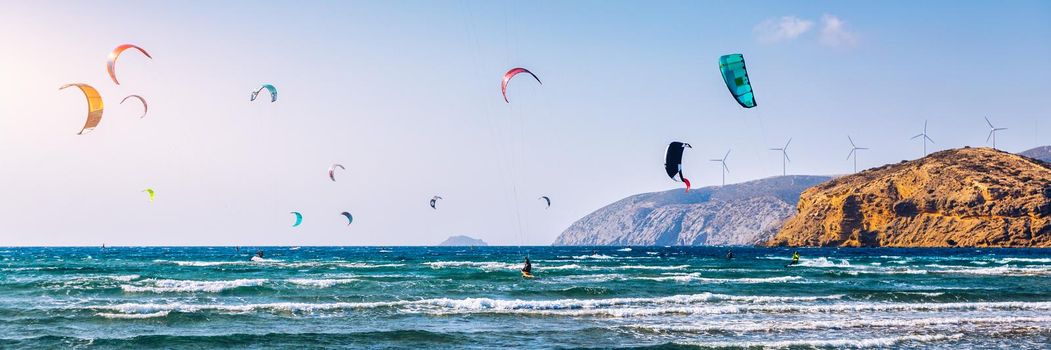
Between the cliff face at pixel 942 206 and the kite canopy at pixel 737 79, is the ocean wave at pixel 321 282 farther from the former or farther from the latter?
the cliff face at pixel 942 206

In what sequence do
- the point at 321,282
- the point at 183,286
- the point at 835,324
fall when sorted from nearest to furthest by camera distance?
the point at 835,324, the point at 183,286, the point at 321,282

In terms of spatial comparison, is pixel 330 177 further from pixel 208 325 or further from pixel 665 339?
pixel 665 339

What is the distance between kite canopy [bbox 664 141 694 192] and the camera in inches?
968

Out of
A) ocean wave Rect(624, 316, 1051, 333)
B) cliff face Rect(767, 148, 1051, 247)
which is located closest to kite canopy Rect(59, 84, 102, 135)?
ocean wave Rect(624, 316, 1051, 333)

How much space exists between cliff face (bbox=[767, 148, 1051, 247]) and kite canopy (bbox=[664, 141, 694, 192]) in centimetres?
8600

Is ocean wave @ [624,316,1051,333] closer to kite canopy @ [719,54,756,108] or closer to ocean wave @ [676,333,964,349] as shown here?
ocean wave @ [676,333,964,349]

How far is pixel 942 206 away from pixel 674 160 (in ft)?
300

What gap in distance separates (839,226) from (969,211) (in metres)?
15.8

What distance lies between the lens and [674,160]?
24.9 meters

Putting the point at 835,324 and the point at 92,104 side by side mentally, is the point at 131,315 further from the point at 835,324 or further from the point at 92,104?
the point at 835,324

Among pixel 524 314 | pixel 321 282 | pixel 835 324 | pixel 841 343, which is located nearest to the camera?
pixel 841 343

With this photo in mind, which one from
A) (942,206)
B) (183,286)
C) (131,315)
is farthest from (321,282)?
(942,206)

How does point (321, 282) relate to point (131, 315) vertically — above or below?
above

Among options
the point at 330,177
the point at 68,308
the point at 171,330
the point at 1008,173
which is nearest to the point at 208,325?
the point at 171,330
